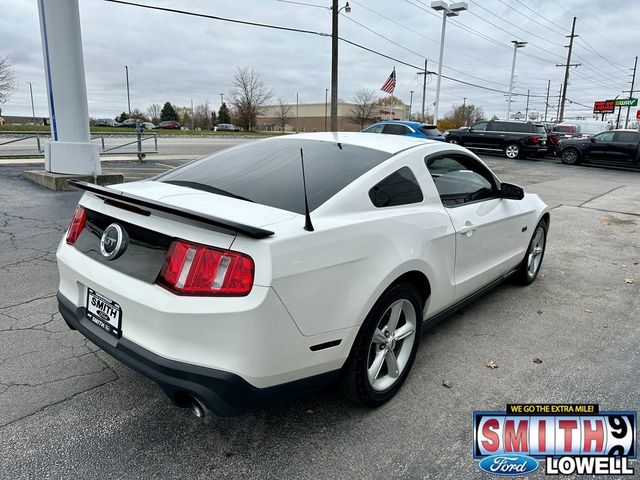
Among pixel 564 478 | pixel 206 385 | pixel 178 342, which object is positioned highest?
pixel 178 342

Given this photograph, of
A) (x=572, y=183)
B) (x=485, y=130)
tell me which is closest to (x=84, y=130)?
(x=572, y=183)

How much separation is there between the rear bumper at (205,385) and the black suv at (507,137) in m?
22.3

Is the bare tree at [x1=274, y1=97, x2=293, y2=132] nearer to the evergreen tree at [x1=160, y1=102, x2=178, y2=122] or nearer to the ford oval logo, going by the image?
the evergreen tree at [x1=160, y1=102, x2=178, y2=122]

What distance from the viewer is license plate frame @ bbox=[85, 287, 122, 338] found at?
2.31 metres

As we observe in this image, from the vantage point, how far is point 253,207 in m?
2.42

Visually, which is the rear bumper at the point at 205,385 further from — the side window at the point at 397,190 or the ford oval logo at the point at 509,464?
the side window at the point at 397,190

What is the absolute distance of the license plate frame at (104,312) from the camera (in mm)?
2314

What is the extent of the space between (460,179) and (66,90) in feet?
28.1

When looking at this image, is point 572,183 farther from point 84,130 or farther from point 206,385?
point 206,385

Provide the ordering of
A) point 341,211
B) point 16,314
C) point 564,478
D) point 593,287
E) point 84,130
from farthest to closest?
point 84,130 < point 593,287 < point 16,314 < point 341,211 < point 564,478

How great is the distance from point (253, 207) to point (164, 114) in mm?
98088

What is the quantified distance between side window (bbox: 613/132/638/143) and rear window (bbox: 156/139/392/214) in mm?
21257

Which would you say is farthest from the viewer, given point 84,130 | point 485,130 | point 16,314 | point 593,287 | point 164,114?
point 164,114

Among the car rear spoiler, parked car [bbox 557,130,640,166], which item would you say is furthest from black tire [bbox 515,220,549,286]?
parked car [bbox 557,130,640,166]
